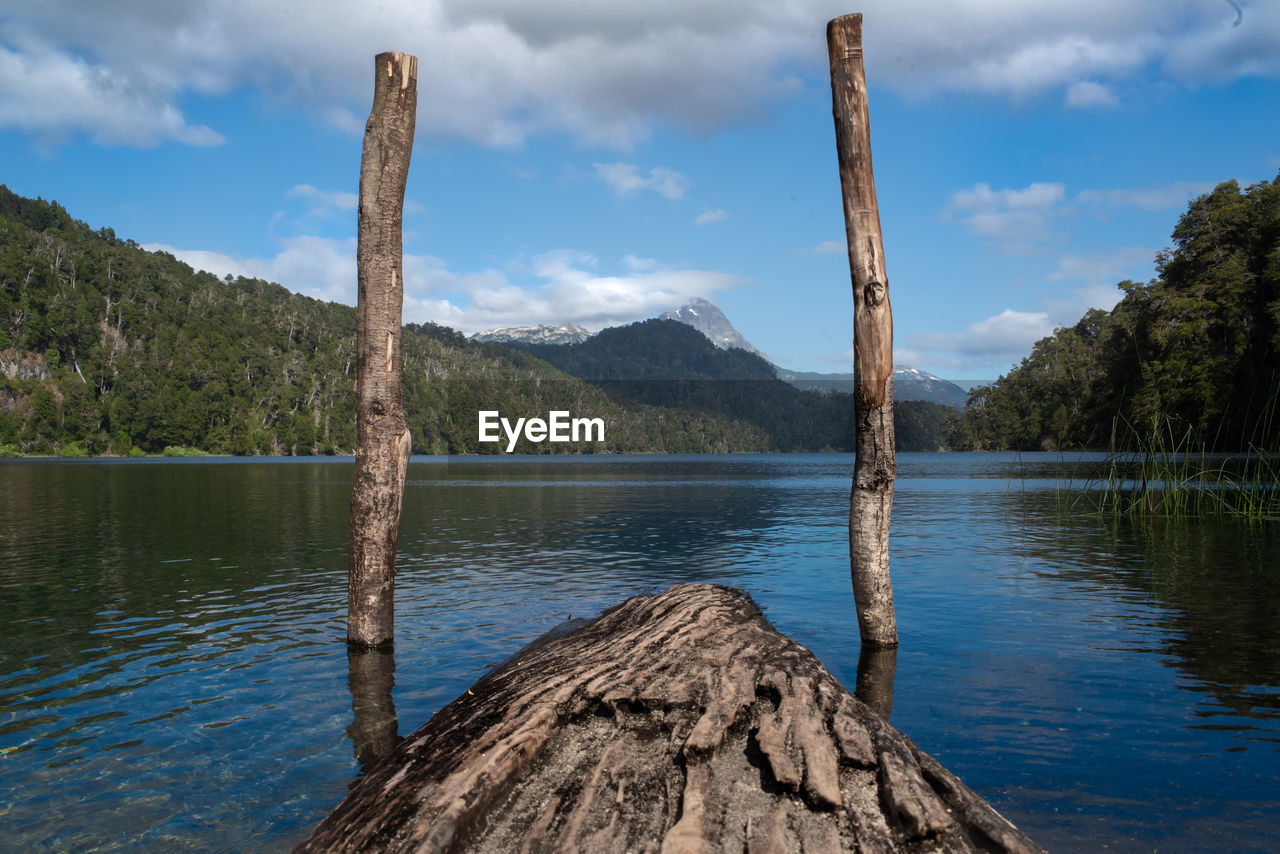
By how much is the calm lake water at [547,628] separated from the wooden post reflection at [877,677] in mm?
206

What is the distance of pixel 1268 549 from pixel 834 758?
798 inches

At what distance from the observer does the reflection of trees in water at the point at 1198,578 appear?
9727 millimetres

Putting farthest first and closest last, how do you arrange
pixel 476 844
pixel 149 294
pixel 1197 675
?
1. pixel 149 294
2. pixel 1197 675
3. pixel 476 844

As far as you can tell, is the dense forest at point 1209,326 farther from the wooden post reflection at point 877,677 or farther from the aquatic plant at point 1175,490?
→ the wooden post reflection at point 877,677

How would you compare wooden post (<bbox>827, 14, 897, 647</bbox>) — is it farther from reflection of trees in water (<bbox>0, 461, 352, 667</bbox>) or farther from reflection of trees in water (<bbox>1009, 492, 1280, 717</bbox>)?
reflection of trees in water (<bbox>0, 461, 352, 667</bbox>)

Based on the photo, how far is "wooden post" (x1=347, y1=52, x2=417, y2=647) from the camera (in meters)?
9.64

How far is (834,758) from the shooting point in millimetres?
4609

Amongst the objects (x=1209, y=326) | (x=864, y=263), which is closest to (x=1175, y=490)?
(x=864, y=263)

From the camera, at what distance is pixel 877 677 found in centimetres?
972

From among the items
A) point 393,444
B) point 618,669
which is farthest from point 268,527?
point 618,669

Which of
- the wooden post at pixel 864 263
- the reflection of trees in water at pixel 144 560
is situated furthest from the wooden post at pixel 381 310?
the wooden post at pixel 864 263

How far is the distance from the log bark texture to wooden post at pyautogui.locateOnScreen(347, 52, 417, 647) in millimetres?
3903

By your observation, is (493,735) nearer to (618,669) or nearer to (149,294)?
(618,669)

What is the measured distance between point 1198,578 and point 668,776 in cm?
1559
